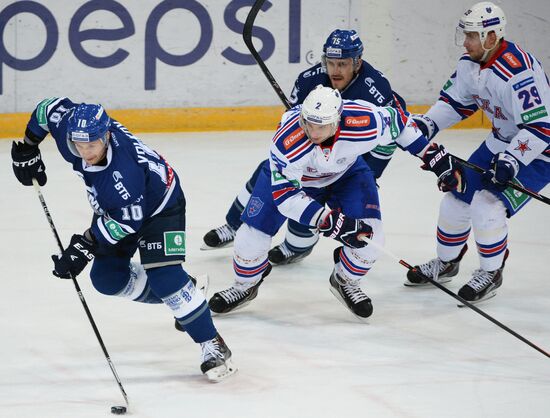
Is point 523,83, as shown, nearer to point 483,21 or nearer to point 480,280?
point 483,21

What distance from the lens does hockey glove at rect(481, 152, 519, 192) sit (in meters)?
4.37

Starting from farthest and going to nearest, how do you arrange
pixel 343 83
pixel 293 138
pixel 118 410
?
pixel 343 83 → pixel 293 138 → pixel 118 410

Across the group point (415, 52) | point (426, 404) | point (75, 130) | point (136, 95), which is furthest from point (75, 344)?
point (415, 52)

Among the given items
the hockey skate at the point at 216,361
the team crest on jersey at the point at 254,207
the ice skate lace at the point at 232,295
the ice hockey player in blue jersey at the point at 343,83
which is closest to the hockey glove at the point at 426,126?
the ice hockey player in blue jersey at the point at 343,83

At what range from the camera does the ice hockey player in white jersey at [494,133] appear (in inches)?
174

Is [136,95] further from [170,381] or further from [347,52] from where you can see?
[170,381]

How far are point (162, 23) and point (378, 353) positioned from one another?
3.92 metres

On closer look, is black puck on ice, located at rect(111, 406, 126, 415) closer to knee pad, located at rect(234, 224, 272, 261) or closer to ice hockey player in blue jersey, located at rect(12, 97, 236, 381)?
ice hockey player in blue jersey, located at rect(12, 97, 236, 381)

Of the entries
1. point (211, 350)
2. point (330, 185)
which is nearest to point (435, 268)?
point (330, 185)

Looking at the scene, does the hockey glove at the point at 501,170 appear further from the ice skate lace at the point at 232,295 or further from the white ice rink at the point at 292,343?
the ice skate lace at the point at 232,295

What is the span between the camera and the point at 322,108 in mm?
3904

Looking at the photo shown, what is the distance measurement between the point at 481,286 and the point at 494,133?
66 centimetres

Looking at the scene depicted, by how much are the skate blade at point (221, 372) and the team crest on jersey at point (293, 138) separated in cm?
81

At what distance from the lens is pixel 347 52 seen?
4617mm
